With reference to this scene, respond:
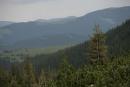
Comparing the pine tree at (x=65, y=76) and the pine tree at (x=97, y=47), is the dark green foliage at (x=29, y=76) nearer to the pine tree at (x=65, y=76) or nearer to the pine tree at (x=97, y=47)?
the pine tree at (x=97, y=47)

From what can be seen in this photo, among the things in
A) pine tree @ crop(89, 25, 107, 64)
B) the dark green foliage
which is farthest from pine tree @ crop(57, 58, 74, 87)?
the dark green foliage

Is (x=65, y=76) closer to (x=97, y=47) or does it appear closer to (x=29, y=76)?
(x=97, y=47)

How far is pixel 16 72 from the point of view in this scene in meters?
130

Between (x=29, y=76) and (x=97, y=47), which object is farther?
(x=29, y=76)

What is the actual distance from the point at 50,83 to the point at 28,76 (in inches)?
3650

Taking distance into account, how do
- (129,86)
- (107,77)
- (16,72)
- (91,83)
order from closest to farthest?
(129,86) < (107,77) < (91,83) < (16,72)

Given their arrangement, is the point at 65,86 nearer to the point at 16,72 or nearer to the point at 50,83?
the point at 50,83

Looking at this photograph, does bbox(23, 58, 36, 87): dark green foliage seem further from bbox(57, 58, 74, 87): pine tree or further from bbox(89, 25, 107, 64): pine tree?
bbox(57, 58, 74, 87): pine tree

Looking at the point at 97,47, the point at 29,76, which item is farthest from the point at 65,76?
the point at 29,76

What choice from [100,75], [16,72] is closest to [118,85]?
[100,75]

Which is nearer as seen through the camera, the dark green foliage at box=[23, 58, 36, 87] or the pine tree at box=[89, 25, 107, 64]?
the pine tree at box=[89, 25, 107, 64]

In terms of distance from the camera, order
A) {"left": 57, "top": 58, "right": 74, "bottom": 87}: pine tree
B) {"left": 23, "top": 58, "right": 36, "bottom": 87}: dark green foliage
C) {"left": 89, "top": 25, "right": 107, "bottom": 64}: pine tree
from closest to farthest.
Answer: {"left": 57, "top": 58, "right": 74, "bottom": 87}: pine tree
{"left": 89, "top": 25, "right": 107, "bottom": 64}: pine tree
{"left": 23, "top": 58, "right": 36, "bottom": 87}: dark green foliage

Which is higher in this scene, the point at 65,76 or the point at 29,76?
the point at 65,76

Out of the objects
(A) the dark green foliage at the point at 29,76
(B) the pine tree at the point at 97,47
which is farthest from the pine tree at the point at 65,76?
(A) the dark green foliage at the point at 29,76
